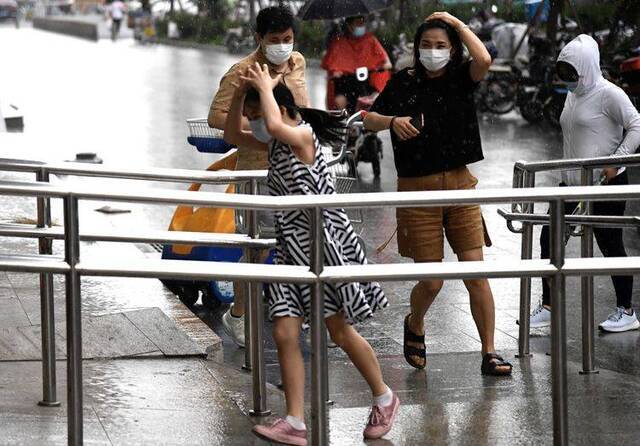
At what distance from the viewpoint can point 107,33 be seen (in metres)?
63.7

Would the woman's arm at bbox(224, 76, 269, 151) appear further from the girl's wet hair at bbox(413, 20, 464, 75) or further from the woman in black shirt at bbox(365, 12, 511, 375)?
the girl's wet hair at bbox(413, 20, 464, 75)

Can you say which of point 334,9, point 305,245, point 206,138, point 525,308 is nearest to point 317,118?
point 305,245

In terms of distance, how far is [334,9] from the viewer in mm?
12883

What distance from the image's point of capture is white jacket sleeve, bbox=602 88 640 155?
7.91 m

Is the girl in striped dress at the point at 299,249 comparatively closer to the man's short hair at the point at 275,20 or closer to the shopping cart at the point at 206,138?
the man's short hair at the point at 275,20

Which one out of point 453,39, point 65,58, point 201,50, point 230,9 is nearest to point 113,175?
point 453,39

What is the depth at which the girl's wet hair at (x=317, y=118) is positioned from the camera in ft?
18.0

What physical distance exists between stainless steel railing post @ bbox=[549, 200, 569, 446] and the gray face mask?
1.22 metres

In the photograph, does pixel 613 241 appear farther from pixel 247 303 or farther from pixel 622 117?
pixel 247 303

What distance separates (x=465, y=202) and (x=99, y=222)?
7.47 m

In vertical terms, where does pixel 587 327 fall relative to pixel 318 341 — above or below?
below

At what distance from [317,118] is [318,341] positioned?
3.83ft

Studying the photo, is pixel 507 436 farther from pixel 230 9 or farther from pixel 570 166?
pixel 230 9

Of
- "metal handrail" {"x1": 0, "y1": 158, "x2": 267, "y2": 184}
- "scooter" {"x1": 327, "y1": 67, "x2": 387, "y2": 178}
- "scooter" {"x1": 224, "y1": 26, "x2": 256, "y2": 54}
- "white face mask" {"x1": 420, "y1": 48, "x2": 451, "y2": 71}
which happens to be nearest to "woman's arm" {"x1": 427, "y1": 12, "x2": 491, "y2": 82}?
"white face mask" {"x1": 420, "y1": 48, "x2": 451, "y2": 71}
